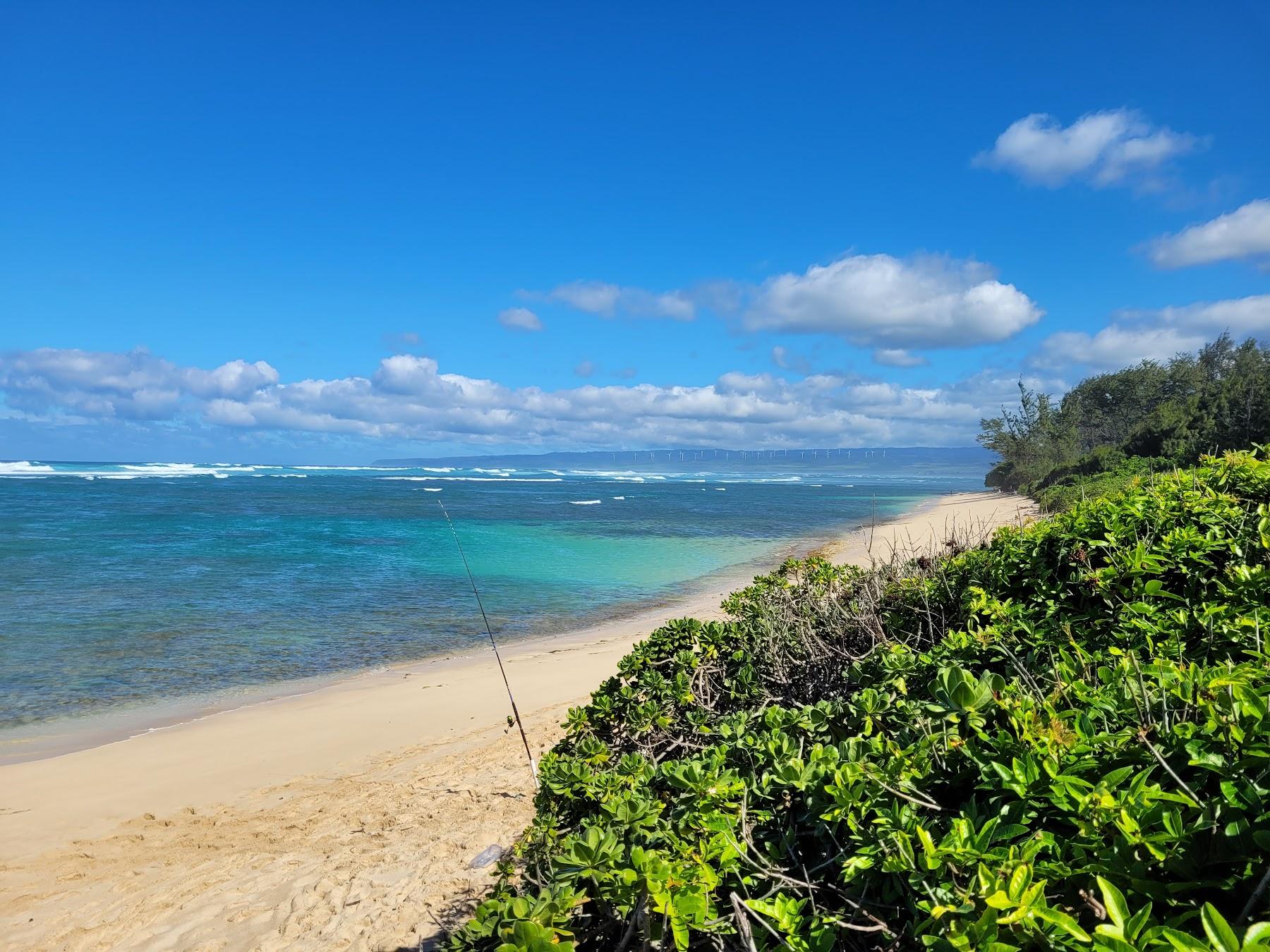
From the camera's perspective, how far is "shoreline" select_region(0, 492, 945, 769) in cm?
852

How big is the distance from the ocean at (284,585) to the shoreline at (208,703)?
10cm

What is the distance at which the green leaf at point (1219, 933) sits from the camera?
929mm

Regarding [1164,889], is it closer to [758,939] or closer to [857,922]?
[857,922]

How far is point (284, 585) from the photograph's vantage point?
63.6 feet

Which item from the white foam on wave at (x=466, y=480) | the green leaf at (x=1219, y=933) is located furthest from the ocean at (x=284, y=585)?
the white foam on wave at (x=466, y=480)

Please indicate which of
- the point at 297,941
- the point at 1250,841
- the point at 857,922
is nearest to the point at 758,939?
the point at 857,922

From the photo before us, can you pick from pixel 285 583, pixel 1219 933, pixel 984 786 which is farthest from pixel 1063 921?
pixel 285 583

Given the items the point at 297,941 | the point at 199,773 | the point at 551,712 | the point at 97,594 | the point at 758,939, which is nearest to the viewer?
the point at 758,939

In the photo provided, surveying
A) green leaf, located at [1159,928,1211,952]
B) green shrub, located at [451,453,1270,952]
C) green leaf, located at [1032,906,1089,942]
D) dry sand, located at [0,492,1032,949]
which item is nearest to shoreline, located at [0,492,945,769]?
dry sand, located at [0,492,1032,949]

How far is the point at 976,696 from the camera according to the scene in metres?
1.91

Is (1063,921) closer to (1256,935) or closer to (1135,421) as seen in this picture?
(1256,935)

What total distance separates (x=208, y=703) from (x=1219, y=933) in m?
11.8

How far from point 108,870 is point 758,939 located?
5983 millimetres

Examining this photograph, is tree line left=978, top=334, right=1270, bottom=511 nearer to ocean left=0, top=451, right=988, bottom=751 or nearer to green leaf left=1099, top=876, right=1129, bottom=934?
ocean left=0, top=451, right=988, bottom=751
